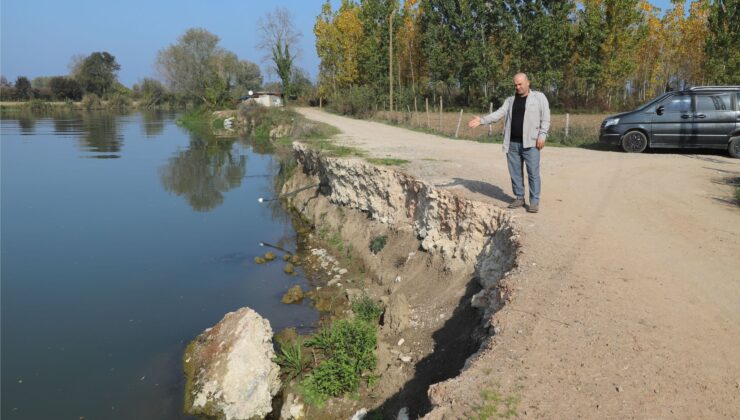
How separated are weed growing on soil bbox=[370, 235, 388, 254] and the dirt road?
241cm

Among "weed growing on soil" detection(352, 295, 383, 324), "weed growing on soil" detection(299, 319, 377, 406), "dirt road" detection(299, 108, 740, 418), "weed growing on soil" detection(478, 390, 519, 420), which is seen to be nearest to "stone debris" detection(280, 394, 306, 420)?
"weed growing on soil" detection(299, 319, 377, 406)

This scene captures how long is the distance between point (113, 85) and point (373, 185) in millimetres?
95519

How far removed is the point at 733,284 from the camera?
5.11 m

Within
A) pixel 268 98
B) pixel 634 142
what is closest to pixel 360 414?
pixel 634 142

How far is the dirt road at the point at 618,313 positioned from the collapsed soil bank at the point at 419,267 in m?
0.45

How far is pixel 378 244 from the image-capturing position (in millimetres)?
10812

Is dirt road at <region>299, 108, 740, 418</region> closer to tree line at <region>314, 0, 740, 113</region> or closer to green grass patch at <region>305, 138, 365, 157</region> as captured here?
green grass patch at <region>305, 138, 365, 157</region>

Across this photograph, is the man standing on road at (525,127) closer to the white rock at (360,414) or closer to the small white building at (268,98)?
the white rock at (360,414)

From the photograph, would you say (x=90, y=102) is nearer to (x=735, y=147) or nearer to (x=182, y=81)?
(x=182, y=81)

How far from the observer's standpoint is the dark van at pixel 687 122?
1315cm

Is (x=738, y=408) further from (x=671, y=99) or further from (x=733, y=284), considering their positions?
(x=671, y=99)

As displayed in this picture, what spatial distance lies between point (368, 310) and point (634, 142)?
33.3ft

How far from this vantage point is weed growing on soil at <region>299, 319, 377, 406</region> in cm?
621

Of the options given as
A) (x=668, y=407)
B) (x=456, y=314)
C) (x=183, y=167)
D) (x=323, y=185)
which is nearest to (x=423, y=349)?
(x=456, y=314)
